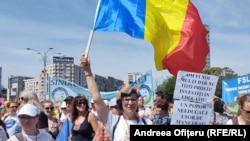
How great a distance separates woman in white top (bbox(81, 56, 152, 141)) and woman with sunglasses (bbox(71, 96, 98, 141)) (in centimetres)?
171

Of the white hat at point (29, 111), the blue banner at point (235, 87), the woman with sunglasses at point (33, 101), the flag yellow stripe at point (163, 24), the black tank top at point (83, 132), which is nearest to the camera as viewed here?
the white hat at point (29, 111)

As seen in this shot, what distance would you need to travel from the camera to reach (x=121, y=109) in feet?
15.9

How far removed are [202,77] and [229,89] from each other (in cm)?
713

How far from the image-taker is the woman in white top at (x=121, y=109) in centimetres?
448

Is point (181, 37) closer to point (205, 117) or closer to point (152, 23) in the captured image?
point (152, 23)

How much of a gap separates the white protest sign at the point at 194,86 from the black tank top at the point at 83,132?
4.06 feet

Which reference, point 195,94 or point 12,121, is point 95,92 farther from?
point 12,121

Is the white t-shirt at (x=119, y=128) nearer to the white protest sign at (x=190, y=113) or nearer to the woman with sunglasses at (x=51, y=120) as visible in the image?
the white protest sign at (x=190, y=113)

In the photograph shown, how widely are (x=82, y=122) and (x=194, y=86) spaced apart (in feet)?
5.25

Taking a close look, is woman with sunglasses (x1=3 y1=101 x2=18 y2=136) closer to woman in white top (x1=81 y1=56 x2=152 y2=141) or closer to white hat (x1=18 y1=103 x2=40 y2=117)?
white hat (x1=18 y1=103 x2=40 y2=117)

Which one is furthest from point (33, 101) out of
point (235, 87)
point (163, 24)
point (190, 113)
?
point (235, 87)

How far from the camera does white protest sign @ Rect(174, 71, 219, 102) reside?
654 centimetres

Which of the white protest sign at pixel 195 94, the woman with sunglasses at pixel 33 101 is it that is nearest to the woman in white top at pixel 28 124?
the woman with sunglasses at pixel 33 101

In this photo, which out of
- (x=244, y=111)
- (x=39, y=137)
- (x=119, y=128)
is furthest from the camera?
(x=244, y=111)
